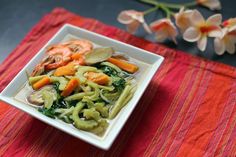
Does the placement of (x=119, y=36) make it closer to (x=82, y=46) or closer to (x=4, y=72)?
(x=82, y=46)

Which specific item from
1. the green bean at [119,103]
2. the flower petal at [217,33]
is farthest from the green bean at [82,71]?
→ the flower petal at [217,33]

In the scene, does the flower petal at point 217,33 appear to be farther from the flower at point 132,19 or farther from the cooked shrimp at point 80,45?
the cooked shrimp at point 80,45

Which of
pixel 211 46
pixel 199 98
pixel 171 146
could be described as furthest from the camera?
pixel 211 46

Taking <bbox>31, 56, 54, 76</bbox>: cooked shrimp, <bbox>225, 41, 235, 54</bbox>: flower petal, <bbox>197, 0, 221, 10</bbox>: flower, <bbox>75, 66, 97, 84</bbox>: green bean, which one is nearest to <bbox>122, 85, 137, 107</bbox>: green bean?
<bbox>75, 66, 97, 84</bbox>: green bean

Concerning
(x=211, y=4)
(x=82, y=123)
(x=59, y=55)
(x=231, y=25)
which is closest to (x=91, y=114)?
(x=82, y=123)

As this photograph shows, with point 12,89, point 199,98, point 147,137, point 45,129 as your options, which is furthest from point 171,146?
point 12,89

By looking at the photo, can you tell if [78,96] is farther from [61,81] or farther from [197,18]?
[197,18]

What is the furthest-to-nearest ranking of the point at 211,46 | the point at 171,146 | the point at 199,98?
the point at 211,46 < the point at 199,98 < the point at 171,146

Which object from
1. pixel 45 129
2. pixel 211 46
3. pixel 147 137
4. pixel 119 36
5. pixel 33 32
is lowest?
pixel 45 129
